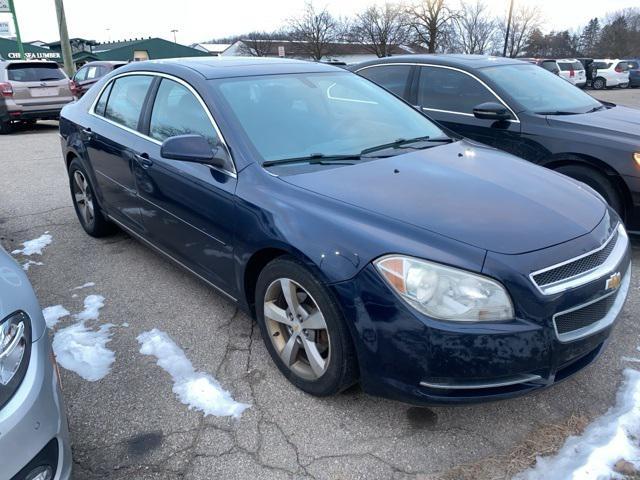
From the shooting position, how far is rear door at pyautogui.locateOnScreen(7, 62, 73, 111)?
39.4 feet

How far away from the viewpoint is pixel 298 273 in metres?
2.43

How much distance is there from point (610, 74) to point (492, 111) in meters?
28.3

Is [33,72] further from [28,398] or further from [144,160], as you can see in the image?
[28,398]

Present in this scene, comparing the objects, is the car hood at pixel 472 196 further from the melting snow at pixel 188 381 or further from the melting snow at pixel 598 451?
the melting snow at pixel 188 381

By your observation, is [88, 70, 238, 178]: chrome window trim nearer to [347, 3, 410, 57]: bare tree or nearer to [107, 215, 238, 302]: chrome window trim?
[107, 215, 238, 302]: chrome window trim

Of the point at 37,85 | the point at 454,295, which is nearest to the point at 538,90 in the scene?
the point at 454,295

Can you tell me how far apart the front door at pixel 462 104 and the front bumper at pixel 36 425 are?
4.22m

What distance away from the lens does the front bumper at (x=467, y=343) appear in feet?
6.69

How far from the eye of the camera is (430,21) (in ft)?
149

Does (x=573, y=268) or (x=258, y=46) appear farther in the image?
(x=258, y=46)

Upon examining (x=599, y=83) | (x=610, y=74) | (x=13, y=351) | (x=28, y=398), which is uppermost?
(x=13, y=351)

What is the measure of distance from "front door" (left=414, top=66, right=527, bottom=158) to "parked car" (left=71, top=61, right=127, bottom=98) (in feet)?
36.0

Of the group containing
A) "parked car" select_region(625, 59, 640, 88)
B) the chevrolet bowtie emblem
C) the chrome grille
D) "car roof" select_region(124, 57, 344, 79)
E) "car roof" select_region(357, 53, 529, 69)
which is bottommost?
"parked car" select_region(625, 59, 640, 88)

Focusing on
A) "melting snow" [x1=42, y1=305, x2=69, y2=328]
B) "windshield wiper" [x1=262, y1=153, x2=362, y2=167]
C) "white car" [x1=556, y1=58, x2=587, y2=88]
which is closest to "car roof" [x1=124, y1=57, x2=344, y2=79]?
"windshield wiper" [x1=262, y1=153, x2=362, y2=167]
